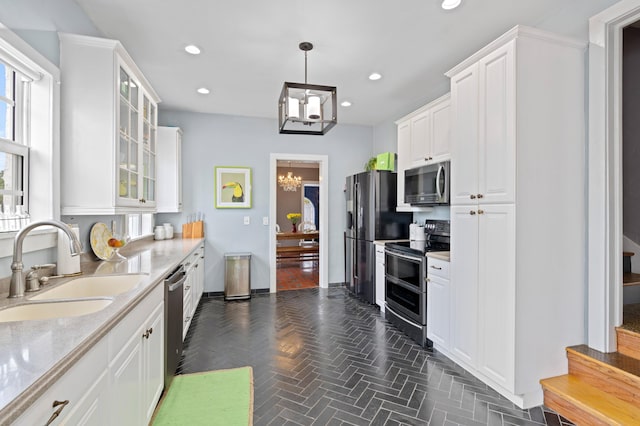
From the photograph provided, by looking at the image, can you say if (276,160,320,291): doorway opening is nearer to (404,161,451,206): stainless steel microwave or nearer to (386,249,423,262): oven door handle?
(386,249,423,262): oven door handle

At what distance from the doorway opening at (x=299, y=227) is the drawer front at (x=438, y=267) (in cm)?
253

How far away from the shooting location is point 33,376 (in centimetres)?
85

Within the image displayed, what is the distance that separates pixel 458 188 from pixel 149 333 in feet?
8.37

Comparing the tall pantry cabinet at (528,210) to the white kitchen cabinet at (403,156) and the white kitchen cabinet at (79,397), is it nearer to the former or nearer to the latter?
the white kitchen cabinet at (403,156)

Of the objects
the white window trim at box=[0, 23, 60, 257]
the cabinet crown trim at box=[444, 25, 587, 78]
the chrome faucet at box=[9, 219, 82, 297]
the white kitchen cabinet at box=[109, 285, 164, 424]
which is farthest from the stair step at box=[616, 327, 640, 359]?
the white window trim at box=[0, 23, 60, 257]

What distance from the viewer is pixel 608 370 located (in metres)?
1.98

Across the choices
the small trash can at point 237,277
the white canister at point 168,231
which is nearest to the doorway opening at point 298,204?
the small trash can at point 237,277

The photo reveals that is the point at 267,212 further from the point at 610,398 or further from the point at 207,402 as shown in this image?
the point at 610,398

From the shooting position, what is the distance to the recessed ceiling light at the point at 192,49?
293 centimetres

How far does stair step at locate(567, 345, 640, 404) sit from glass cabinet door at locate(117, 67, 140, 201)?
359 centimetres

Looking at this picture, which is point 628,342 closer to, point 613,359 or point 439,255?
point 613,359

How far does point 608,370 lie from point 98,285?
3.39 metres

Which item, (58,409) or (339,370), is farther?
(339,370)

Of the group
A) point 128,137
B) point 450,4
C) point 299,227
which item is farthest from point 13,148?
point 299,227
